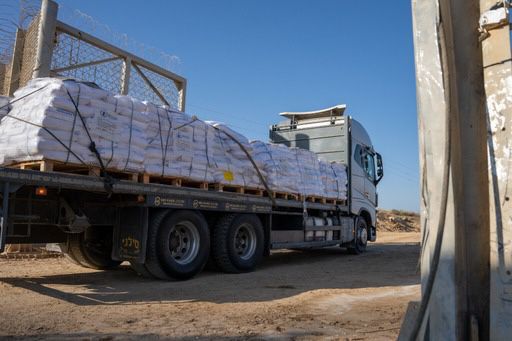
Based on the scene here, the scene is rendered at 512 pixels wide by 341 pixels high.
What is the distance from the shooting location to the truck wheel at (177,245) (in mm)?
7410

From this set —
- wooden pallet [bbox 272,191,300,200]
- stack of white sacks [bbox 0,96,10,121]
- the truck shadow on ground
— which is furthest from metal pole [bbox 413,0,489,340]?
wooden pallet [bbox 272,191,300,200]

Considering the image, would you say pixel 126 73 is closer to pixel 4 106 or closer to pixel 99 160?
pixel 4 106

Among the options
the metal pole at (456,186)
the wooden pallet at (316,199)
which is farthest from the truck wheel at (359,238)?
the metal pole at (456,186)

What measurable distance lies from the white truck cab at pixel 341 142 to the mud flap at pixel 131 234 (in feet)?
22.7

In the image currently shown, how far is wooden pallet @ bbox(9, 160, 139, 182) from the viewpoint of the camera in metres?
6.04

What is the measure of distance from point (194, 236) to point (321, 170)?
469 cm

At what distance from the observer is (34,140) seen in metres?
5.91

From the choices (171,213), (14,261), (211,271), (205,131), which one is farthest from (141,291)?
(14,261)

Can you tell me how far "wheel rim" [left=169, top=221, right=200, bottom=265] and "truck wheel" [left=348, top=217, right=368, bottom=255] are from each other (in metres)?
6.81

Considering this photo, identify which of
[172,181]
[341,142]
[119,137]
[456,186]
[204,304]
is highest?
[341,142]

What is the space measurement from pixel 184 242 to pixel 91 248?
2045 mm

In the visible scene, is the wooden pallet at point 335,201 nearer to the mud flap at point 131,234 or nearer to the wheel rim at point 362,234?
the wheel rim at point 362,234

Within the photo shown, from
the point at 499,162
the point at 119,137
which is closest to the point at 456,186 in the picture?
the point at 499,162

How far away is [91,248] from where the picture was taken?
29.0ft
